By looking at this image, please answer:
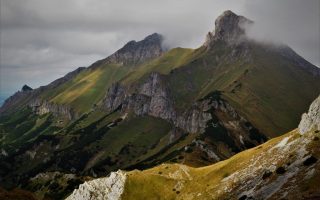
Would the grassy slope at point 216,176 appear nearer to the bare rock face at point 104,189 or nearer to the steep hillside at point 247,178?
the steep hillside at point 247,178

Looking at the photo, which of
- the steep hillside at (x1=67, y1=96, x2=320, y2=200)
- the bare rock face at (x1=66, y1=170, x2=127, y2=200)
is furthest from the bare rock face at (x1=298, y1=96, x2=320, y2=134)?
the bare rock face at (x1=66, y1=170, x2=127, y2=200)

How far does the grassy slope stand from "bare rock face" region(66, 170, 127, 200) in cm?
276

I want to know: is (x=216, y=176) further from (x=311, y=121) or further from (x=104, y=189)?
(x=104, y=189)

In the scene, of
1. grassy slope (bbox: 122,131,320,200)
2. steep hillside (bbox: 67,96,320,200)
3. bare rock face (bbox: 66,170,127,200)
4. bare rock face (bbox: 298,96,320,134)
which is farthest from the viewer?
bare rock face (bbox: 66,170,127,200)

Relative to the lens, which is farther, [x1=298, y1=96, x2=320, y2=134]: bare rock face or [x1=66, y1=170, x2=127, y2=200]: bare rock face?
[x1=66, y1=170, x2=127, y2=200]: bare rock face

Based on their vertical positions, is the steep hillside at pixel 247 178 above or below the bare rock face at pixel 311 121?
below

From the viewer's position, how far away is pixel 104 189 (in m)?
158

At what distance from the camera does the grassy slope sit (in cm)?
12150

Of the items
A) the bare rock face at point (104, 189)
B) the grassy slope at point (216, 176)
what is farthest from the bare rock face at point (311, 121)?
the bare rock face at point (104, 189)

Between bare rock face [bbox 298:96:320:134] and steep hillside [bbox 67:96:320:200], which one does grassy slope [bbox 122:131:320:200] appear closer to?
steep hillside [bbox 67:96:320:200]

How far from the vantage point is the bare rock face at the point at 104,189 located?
152m

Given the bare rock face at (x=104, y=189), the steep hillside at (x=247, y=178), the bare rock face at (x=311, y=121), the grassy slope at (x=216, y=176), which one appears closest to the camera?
the steep hillside at (x=247, y=178)

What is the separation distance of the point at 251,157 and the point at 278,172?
23.6 metres

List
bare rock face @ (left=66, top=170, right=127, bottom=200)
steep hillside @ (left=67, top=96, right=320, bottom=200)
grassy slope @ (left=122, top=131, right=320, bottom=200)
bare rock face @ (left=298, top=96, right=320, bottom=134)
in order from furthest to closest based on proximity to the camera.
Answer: bare rock face @ (left=66, top=170, right=127, bottom=200) < bare rock face @ (left=298, top=96, right=320, bottom=134) < grassy slope @ (left=122, top=131, right=320, bottom=200) < steep hillside @ (left=67, top=96, right=320, bottom=200)
